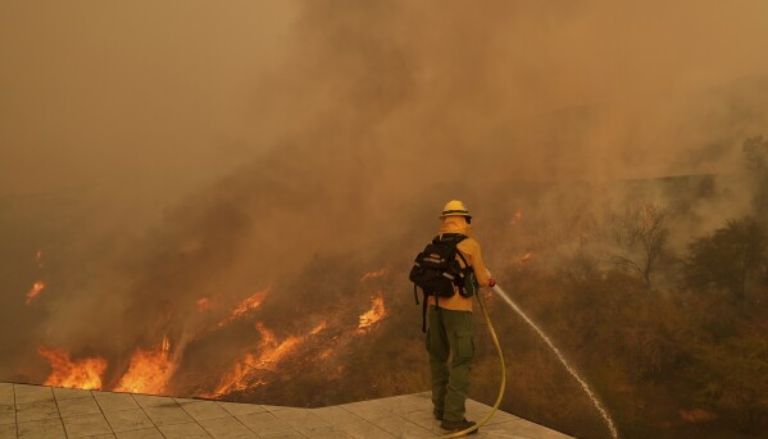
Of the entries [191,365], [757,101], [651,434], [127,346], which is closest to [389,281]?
[191,365]

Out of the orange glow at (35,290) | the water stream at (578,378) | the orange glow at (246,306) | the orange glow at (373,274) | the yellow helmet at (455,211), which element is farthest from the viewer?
the orange glow at (35,290)

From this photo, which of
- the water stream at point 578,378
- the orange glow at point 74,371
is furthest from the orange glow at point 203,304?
the water stream at point 578,378

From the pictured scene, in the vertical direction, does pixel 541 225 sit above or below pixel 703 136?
below

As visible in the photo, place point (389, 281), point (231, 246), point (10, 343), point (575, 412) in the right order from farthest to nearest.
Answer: point (10, 343) → point (231, 246) → point (389, 281) → point (575, 412)

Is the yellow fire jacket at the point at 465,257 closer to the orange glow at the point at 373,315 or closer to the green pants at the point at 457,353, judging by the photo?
the green pants at the point at 457,353

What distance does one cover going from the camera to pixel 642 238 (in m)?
22.8

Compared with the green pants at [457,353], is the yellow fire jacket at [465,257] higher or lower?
higher

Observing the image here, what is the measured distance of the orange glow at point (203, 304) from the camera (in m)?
33.8

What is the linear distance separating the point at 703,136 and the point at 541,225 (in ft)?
40.0

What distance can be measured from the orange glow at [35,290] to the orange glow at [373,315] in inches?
1459

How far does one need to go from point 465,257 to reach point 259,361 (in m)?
23.5

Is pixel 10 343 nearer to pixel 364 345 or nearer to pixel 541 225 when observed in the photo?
pixel 364 345

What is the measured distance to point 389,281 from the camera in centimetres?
2814

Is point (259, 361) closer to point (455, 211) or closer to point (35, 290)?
point (455, 211)
